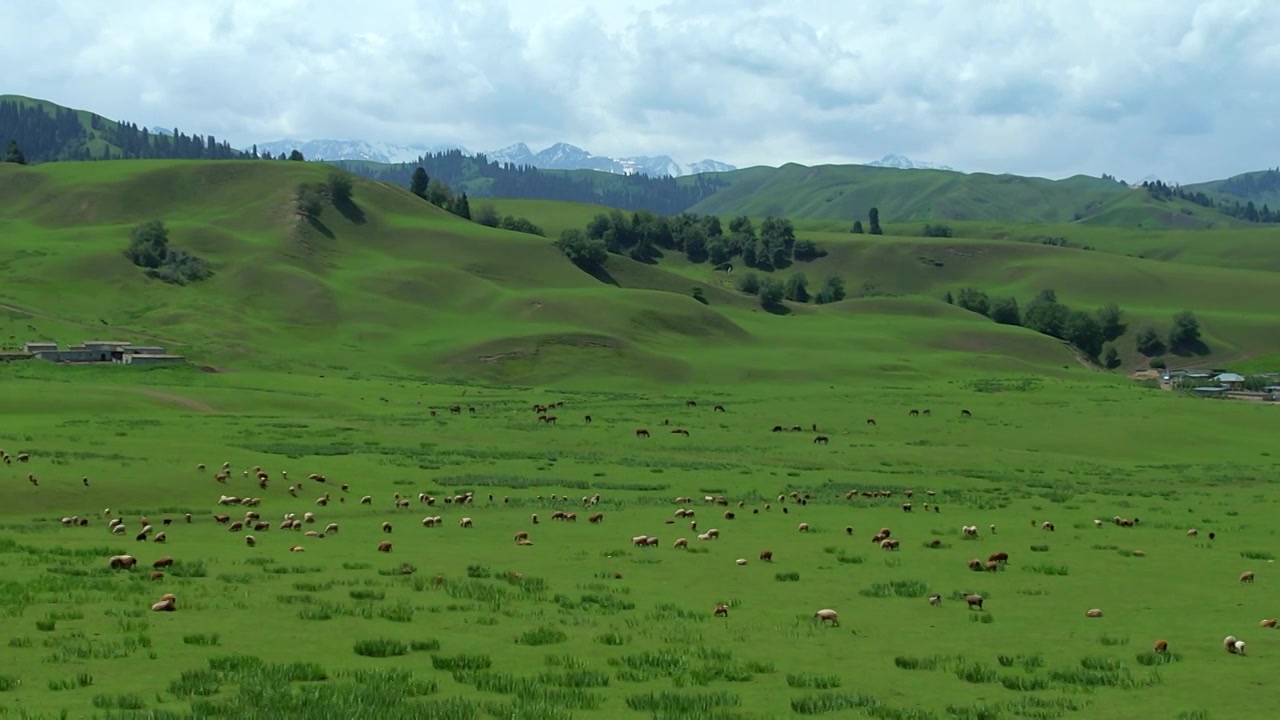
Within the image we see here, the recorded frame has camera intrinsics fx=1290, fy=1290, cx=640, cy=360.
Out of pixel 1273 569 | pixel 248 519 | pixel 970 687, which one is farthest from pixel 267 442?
pixel 970 687

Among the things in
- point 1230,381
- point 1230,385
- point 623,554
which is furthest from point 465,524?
point 1230,381

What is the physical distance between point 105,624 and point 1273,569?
1072 inches

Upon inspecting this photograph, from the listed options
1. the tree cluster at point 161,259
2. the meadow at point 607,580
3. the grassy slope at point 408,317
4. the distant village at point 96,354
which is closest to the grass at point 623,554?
the meadow at point 607,580

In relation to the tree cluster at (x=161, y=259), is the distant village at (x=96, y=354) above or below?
below

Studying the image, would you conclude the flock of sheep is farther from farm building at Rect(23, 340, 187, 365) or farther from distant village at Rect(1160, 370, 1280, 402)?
→ distant village at Rect(1160, 370, 1280, 402)

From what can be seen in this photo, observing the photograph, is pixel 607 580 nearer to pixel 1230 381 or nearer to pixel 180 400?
pixel 180 400

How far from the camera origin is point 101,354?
10775 cm

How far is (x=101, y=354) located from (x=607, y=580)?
91.2m

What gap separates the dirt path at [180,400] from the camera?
260 feet

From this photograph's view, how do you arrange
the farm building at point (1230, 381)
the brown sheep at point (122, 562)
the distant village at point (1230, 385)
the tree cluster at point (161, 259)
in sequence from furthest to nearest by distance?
the farm building at point (1230, 381) < the tree cluster at point (161, 259) < the distant village at point (1230, 385) < the brown sheep at point (122, 562)

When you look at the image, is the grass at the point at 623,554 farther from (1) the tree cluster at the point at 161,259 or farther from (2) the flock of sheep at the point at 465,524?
(1) the tree cluster at the point at 161,259

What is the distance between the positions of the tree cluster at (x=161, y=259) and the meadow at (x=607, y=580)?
304 ft

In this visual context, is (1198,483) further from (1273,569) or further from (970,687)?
(970,687)

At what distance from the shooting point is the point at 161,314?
14375cm
